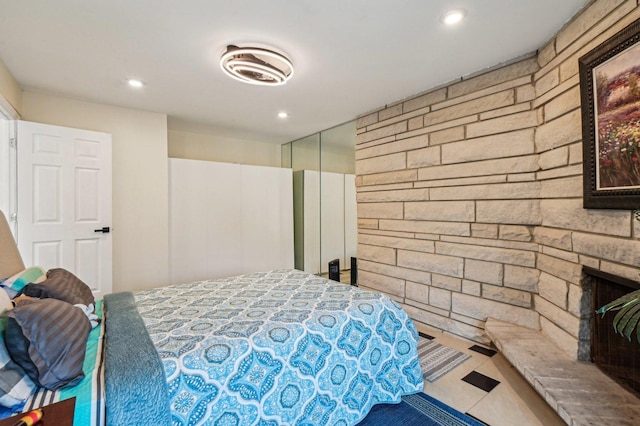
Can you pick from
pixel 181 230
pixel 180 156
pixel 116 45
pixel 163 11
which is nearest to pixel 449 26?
pixel 163 11

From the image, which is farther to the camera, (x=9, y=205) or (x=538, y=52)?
(x=9, y=205)

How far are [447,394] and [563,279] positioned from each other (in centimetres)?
107

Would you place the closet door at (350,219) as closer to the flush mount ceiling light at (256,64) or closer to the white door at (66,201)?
the flush mount ceiling light at (256,64)

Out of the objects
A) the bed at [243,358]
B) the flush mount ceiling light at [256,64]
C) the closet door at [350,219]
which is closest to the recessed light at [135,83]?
the flush mount ceiling light at [256,64]

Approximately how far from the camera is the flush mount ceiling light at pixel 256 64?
7.07ft

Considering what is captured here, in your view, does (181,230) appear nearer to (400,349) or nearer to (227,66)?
(227,66)

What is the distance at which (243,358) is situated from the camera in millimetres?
1371

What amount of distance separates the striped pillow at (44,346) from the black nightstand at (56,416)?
0.90 feet

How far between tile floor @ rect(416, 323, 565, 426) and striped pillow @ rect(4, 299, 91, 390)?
1960mm

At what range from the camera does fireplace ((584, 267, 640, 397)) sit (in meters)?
1.55

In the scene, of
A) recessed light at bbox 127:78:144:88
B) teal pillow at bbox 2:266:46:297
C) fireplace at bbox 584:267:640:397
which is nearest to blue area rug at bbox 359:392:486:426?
fireplace at bbox 584:267:640:397

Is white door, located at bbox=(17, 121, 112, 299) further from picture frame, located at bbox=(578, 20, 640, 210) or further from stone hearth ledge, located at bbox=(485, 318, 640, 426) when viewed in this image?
picture frame, located at bbox=(578, 20, 640, 210)

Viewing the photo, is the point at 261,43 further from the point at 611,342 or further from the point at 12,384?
the point at 611,342

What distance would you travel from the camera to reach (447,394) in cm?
193
